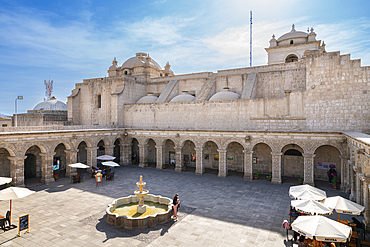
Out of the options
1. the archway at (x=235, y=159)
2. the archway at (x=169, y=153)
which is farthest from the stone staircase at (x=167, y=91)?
the archway at (x=235, y=159)

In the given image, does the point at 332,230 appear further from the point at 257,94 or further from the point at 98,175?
the point at 257,94

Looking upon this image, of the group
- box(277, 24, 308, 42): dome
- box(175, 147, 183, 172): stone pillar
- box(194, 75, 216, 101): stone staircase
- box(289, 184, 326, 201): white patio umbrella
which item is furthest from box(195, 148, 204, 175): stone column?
box(277, 24, 308, 42): dome

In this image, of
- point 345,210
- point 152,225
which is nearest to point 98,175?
point 152,225

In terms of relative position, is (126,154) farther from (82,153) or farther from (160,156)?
(82,153)

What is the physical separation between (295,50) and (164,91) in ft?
61.6

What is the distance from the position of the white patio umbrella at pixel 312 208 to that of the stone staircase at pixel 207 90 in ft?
57.5

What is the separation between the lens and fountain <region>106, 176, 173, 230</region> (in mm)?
11680

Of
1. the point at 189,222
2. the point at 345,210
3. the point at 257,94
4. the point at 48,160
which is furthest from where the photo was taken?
the point at 257,94

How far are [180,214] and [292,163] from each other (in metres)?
14.0

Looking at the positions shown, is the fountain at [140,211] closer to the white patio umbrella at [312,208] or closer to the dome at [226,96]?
the white patio umbrella at [312,208]

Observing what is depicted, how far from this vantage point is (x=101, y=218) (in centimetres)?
1288

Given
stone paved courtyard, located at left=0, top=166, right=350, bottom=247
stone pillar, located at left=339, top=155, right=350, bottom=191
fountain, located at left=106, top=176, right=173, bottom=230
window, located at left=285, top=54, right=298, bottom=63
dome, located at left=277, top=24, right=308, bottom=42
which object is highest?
dome, located at left=277, top=24, right=308, bottom=42

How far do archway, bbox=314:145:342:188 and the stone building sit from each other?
0.26 feet

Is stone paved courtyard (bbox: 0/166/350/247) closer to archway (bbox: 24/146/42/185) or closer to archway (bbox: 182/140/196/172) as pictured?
archway (bbox: 24/146/42/185)
